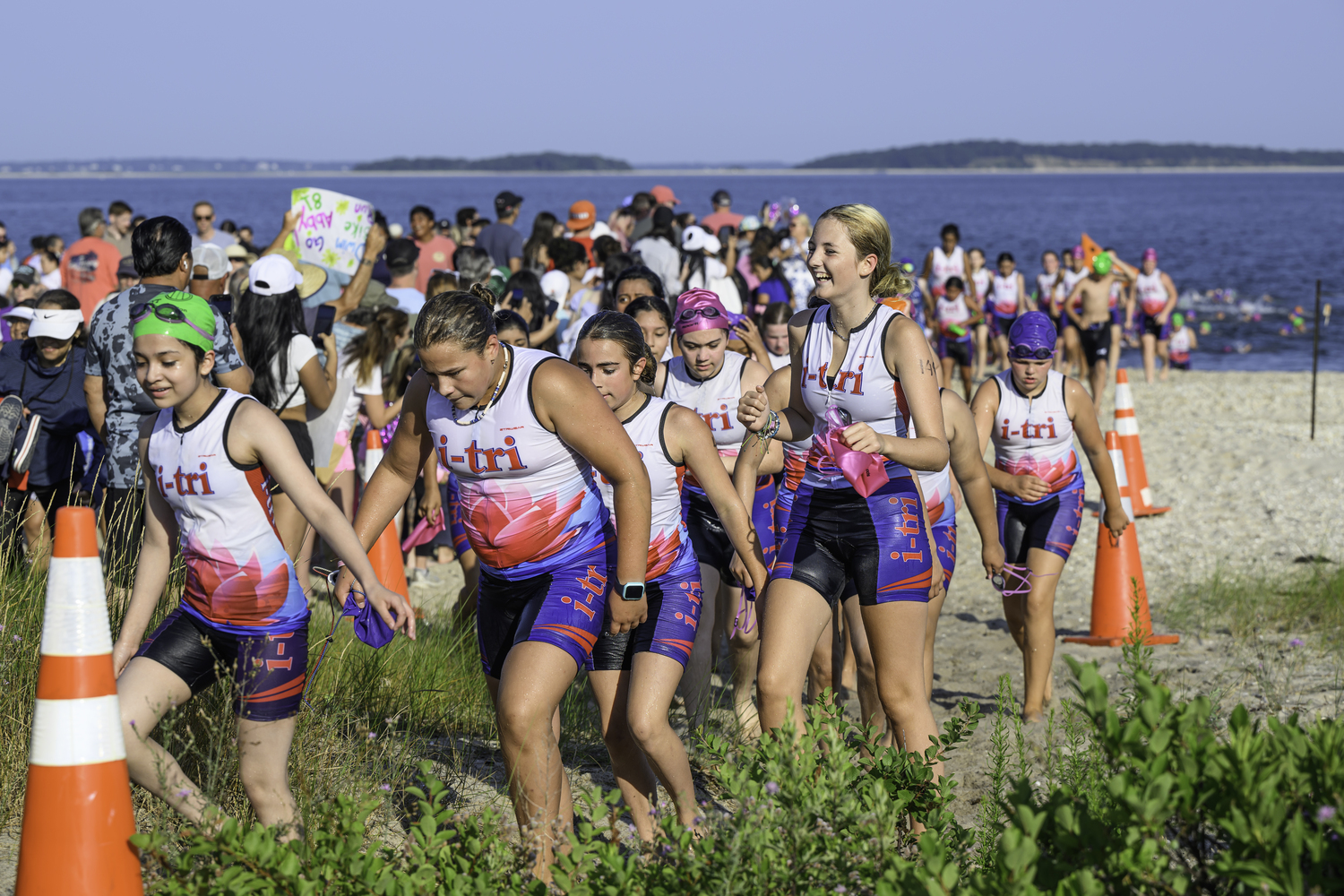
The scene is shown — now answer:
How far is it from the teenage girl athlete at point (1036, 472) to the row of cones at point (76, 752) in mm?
4034

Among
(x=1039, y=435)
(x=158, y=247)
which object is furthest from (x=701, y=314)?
(x=158, y=247)

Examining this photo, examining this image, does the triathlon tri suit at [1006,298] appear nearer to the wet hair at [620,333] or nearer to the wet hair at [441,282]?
the wet hair at [441,282]

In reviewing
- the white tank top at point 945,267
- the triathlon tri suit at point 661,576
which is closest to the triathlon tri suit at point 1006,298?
the white tank top at point 945,267

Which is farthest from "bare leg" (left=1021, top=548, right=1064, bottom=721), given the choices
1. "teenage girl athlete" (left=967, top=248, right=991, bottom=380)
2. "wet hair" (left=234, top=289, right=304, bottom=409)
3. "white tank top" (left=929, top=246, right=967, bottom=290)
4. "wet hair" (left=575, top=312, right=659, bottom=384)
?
"teenage girl athlete" (left=967, top=248, right=991, bottom=380)

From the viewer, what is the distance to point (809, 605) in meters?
3.92

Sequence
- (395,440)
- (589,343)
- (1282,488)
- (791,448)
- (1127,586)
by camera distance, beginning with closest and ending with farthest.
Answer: (395,440) → (589,343) → (791,448) → (1127,586) → (1282,488)

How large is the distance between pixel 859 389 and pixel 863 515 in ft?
1.41

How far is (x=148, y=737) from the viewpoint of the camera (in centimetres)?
319

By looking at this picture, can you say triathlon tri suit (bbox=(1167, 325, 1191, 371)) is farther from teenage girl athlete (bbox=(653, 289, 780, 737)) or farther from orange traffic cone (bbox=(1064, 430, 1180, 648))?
teenage girl athlete (bbox=(653, 289, 780, 737))

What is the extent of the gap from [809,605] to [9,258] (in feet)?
46.6

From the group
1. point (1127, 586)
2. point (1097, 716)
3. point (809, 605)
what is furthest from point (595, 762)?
point (1127, 586)

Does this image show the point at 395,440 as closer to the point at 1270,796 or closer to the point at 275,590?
the point at 275,590

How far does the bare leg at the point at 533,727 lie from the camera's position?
10.8ft

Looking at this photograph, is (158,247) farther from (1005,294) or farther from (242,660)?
(1005,294)
